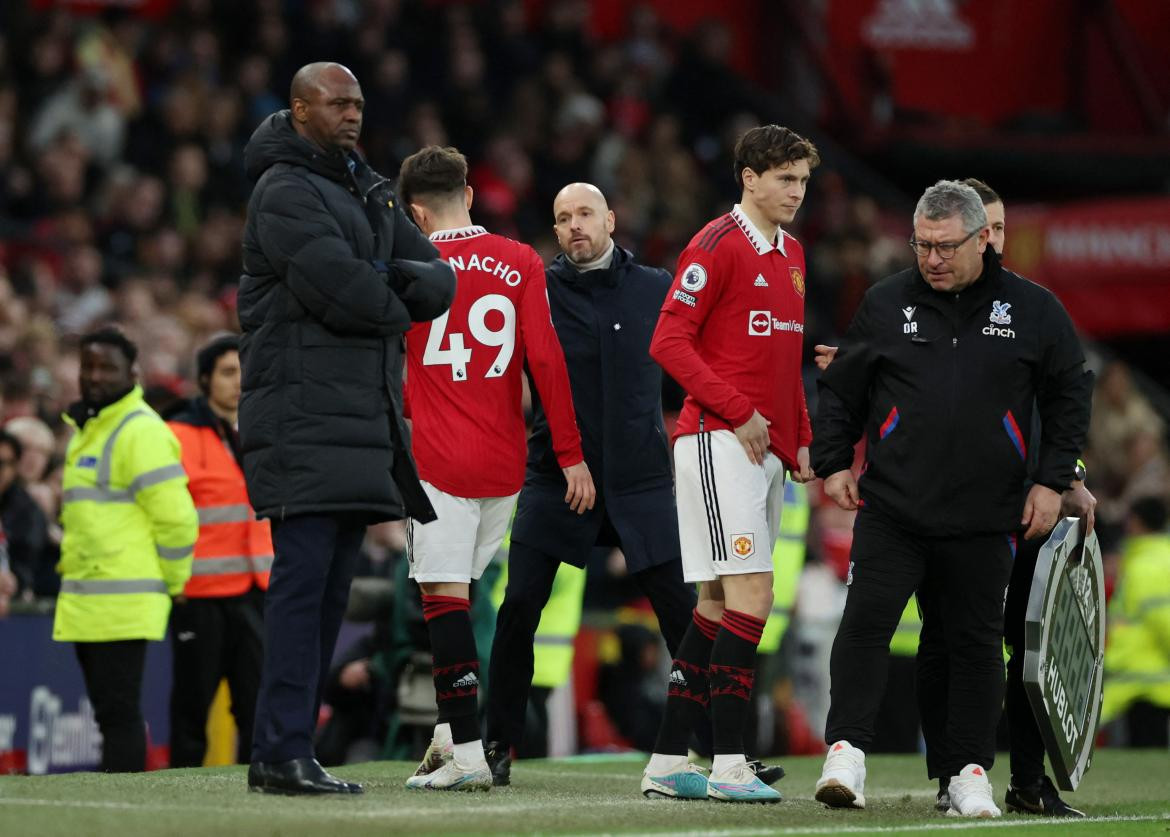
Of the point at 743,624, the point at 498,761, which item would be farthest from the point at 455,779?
the point at 743,624

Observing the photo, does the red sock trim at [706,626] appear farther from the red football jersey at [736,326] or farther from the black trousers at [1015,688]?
the black trousers at [1015,688]

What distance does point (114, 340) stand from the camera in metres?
9.24

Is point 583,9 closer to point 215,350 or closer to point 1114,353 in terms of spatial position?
point 1114,353

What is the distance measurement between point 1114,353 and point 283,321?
60.4ft

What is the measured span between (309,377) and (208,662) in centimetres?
360

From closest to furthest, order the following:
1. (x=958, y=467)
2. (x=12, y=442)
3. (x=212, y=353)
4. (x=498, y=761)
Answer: (x=958, y=467), (x=498, y=761), (x=212, y=353), (x=12, y=442)

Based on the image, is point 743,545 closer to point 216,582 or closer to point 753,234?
point 753,234

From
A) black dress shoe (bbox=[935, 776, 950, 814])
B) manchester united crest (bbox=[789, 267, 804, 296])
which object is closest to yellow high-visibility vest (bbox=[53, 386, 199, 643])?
manchester united crest (bbox=[789, 267, 804, 296])

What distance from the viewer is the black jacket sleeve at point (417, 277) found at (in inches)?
270

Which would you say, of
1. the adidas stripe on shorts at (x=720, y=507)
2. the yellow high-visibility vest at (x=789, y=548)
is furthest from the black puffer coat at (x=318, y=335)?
the yellow high-visibility vest at (x=789, y=548)

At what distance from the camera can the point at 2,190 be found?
15305 mm

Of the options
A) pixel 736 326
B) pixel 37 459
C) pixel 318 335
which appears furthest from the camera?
pixel 37 459

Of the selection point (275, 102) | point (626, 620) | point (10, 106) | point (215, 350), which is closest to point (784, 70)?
point (275, 102)

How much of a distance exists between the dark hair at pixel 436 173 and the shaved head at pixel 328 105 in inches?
44.6
